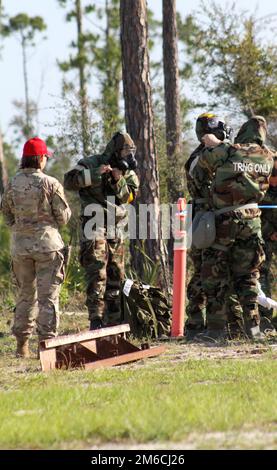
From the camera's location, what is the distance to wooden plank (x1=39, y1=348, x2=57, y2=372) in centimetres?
836

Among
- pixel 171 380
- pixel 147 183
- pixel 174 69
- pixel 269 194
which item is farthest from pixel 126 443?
pixel 174 69

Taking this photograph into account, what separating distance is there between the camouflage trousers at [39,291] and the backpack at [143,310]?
1156 millimetres

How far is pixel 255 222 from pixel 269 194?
114cm

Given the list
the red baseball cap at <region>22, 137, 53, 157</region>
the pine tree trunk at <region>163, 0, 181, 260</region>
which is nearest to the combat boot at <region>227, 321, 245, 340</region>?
the red baseball cap at <region>22, 137, 53, 157</region>

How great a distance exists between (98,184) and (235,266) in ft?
5.50

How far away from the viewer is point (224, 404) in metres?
6.41

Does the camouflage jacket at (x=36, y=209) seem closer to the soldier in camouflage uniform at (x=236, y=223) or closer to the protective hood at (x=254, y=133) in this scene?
the soldier in camouflage uniform at (x=236, y=223)

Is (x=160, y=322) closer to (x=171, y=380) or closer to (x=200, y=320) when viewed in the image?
(x=200, y=320)

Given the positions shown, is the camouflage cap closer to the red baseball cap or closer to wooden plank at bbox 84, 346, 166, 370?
the red baseball cap

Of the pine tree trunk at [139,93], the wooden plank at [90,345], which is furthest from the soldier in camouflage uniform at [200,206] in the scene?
the pine tree trunk at [139,93]

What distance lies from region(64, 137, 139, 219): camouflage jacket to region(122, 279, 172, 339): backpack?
0.82 m

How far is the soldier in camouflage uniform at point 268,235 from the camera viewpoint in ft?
35.4

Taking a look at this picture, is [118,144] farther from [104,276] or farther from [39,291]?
[39,291]

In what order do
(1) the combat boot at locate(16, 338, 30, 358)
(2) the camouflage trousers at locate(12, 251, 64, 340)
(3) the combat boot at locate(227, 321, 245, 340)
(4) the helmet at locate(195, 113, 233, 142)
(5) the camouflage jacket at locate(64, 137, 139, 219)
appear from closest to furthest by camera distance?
(2) the camouflage trousers at locate(12, 251, 64, 340) < (1) the combat boot at locate(16, 338, 30, 358) < (3) the combat boot at locate(227, 321, 245, 340) < (4) the helmet at locate(195, 113, 233, 142) < (5) the camouflage jacket at locate(64, 137, 139, 219)
